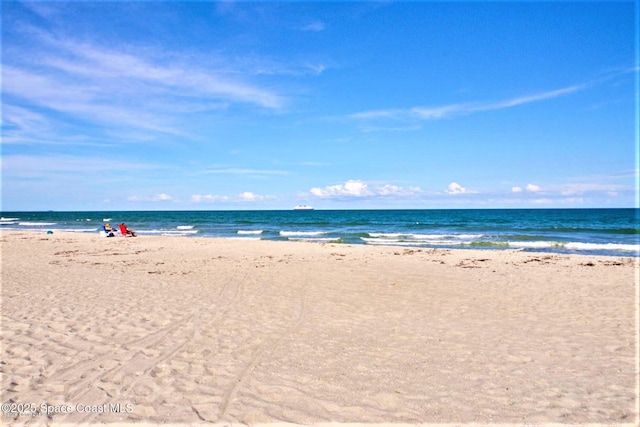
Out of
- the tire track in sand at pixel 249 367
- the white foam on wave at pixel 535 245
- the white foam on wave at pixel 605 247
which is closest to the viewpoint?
the tire track in sand at pixel 249 367

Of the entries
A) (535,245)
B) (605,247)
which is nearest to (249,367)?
(535,245)

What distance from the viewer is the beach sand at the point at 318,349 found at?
14.3 ft

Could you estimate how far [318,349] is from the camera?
20.2ft

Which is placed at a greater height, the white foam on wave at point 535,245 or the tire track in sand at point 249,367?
the white foam on wave at point 535,245

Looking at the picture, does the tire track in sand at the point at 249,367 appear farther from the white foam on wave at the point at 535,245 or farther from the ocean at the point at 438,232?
the white foam on wave at the point at 535,245

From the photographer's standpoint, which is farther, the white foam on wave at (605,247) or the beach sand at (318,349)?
the white foam on wave at (605,247)

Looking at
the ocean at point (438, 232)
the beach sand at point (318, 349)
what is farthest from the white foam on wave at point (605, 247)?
the beach sand at point (318, 349)

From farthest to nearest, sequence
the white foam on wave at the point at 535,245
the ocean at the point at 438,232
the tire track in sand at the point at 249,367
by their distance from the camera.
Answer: the ocean at the point at 438,232 → the white foam on wave at the point at 535,245 → the tire track in sand at the point at 249,367

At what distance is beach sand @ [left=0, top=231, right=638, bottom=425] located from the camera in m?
4.34

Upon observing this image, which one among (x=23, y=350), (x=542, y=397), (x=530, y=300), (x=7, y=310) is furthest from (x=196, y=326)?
(x=530, y=300)

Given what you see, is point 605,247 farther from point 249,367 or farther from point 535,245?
point 249,367

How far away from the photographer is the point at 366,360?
5.74 m

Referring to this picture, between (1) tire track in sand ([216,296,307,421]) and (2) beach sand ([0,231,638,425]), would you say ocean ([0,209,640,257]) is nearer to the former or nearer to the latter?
(2) beach sand ([0,231,638,425])

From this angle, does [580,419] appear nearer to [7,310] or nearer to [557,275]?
[7,310]
